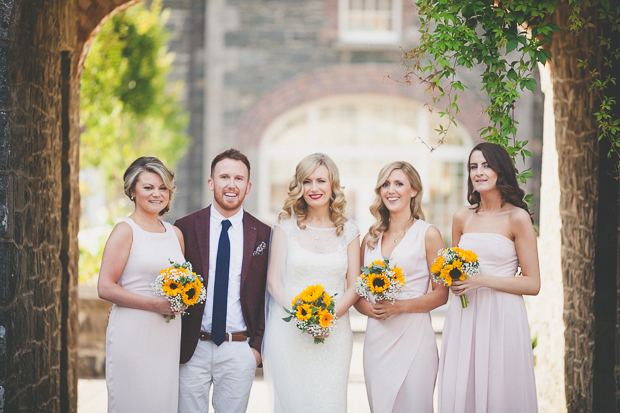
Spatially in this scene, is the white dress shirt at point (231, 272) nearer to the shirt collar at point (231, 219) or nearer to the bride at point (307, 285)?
the shirt collar at point (231, 219)

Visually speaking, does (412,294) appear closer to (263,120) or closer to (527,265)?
(527,265)

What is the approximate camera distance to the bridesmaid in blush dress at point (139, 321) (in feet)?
11.6

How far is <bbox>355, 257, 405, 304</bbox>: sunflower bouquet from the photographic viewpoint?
357cm

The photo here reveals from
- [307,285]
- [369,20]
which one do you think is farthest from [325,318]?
[369,20]

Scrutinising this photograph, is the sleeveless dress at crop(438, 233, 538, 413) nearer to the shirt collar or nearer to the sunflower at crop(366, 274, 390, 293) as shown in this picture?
the sunflower at crop(366, 274, 390, 293)

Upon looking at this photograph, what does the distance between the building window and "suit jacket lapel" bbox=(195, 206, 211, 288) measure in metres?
9.18

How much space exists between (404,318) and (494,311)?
542 mm

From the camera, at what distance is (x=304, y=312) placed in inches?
141

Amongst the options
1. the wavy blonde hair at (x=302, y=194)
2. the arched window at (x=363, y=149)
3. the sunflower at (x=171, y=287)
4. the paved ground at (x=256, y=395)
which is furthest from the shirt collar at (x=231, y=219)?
the arched window at (x=363, y=149)

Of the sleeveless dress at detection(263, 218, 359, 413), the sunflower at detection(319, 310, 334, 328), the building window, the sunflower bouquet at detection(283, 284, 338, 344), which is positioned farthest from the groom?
the building window

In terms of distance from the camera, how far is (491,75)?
4.00 meters

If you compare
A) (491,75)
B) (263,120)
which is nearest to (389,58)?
(263,120)

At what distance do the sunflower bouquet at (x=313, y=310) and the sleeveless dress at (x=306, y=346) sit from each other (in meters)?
0.23

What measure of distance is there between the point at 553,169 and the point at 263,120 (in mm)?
7893
